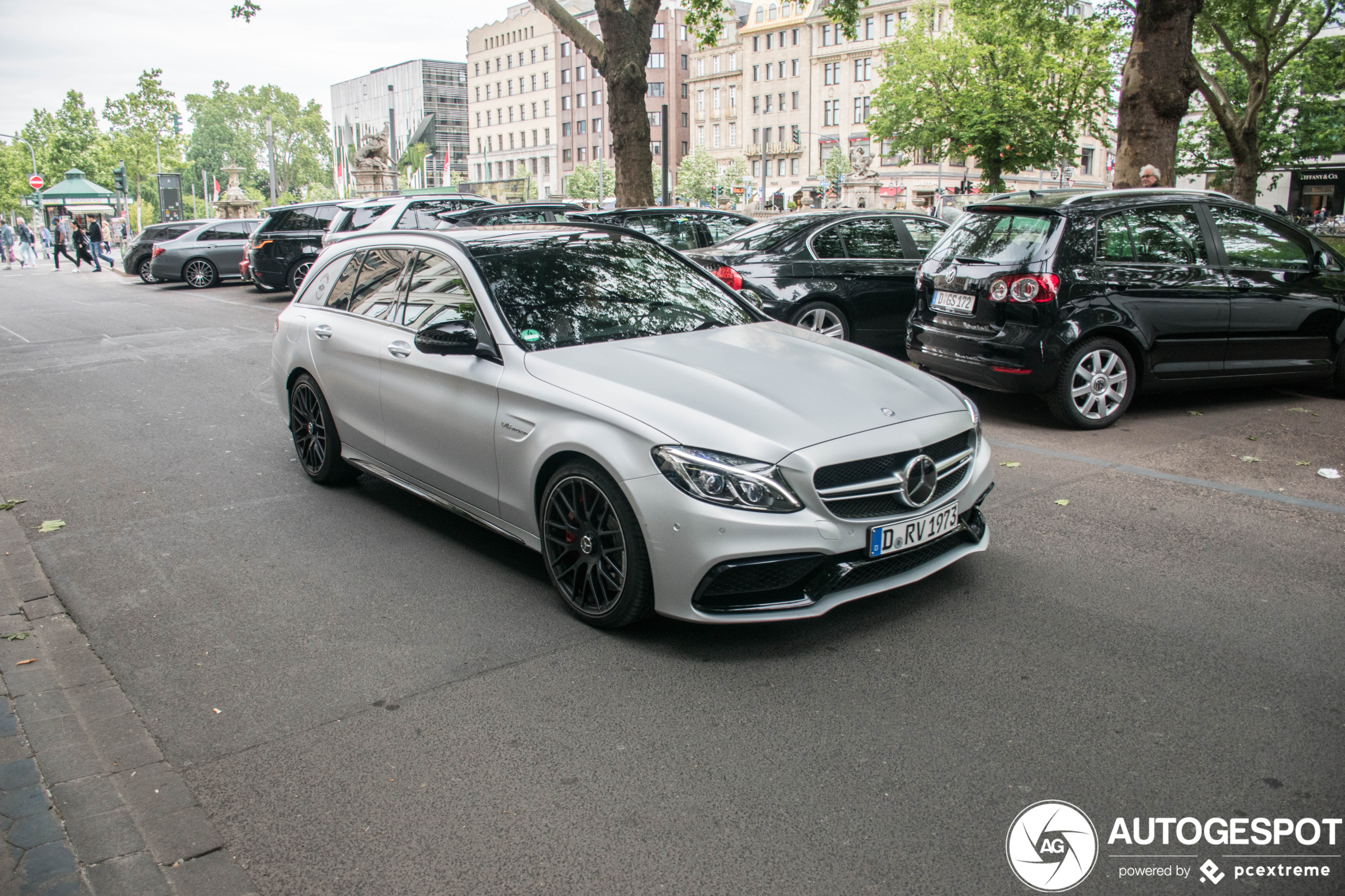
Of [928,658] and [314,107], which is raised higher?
[314,107]

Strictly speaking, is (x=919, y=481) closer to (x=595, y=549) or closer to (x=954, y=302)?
(x=595, y=549)

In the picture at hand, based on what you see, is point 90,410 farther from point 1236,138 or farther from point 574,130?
point 574,130

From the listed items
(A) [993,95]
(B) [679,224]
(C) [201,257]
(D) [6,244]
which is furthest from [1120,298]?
(D) [6,244]

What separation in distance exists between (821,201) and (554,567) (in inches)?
2882

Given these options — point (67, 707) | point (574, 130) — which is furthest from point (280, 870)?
point (574, 130)

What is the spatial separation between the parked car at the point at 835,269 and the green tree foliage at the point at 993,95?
36363 millimetres

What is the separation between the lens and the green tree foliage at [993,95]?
47.4 m

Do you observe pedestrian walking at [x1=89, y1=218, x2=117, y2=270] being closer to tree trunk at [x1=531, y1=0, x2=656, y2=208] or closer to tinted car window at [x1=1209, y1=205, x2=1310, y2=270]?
tree trunk at [x1=531, y1=0, x2=656, y2=208]

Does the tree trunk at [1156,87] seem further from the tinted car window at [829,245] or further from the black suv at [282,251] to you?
the black suv at [282,251]

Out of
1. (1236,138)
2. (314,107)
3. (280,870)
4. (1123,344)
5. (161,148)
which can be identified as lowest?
(280,870)

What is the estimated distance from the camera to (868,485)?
400 cm

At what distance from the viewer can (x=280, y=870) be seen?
→ 111 inches

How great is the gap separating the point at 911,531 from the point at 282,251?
19.3 metres

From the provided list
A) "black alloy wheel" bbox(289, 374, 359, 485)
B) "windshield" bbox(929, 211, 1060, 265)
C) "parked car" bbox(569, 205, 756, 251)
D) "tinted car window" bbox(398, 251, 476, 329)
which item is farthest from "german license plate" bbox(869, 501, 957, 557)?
"parked car" bbox(569, 205, 756, 251)
